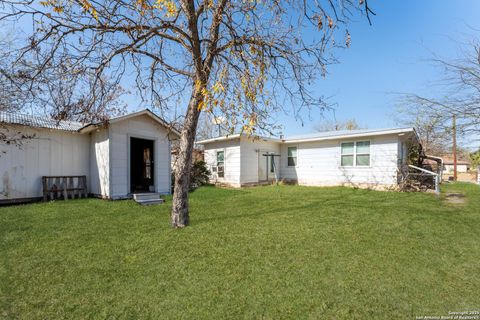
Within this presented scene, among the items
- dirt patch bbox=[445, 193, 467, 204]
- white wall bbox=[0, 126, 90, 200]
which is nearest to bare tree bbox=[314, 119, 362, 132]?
dirt patch bbox=[445, 193, 467, 204]

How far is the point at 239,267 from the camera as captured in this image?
3.18m

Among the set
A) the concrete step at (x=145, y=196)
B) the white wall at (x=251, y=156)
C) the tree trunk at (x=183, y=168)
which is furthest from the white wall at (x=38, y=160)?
the white wall at (x=251, y=156)

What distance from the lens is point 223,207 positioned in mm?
7223

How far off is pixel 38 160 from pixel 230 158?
8533 millimetres

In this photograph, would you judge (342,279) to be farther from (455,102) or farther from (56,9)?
(56,9)

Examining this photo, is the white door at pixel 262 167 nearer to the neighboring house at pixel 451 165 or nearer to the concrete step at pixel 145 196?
the concrete step at pixel 145 196

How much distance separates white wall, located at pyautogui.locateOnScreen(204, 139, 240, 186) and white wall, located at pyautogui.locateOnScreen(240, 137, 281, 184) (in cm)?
28

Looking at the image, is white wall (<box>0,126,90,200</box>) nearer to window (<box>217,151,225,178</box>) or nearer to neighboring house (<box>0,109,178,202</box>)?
neighboring house (<box>0,109,178,202</box>)

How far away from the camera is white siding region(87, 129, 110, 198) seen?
8578 millimetres

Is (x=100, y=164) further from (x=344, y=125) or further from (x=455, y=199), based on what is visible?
(x=344, y=125)

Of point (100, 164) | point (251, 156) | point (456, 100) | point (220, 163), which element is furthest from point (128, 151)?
point (456, 100)

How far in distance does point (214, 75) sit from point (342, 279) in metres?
4.22

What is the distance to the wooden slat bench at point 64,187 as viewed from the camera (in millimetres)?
8359

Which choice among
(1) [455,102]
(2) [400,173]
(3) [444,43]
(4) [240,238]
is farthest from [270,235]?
(2) [400,173]
